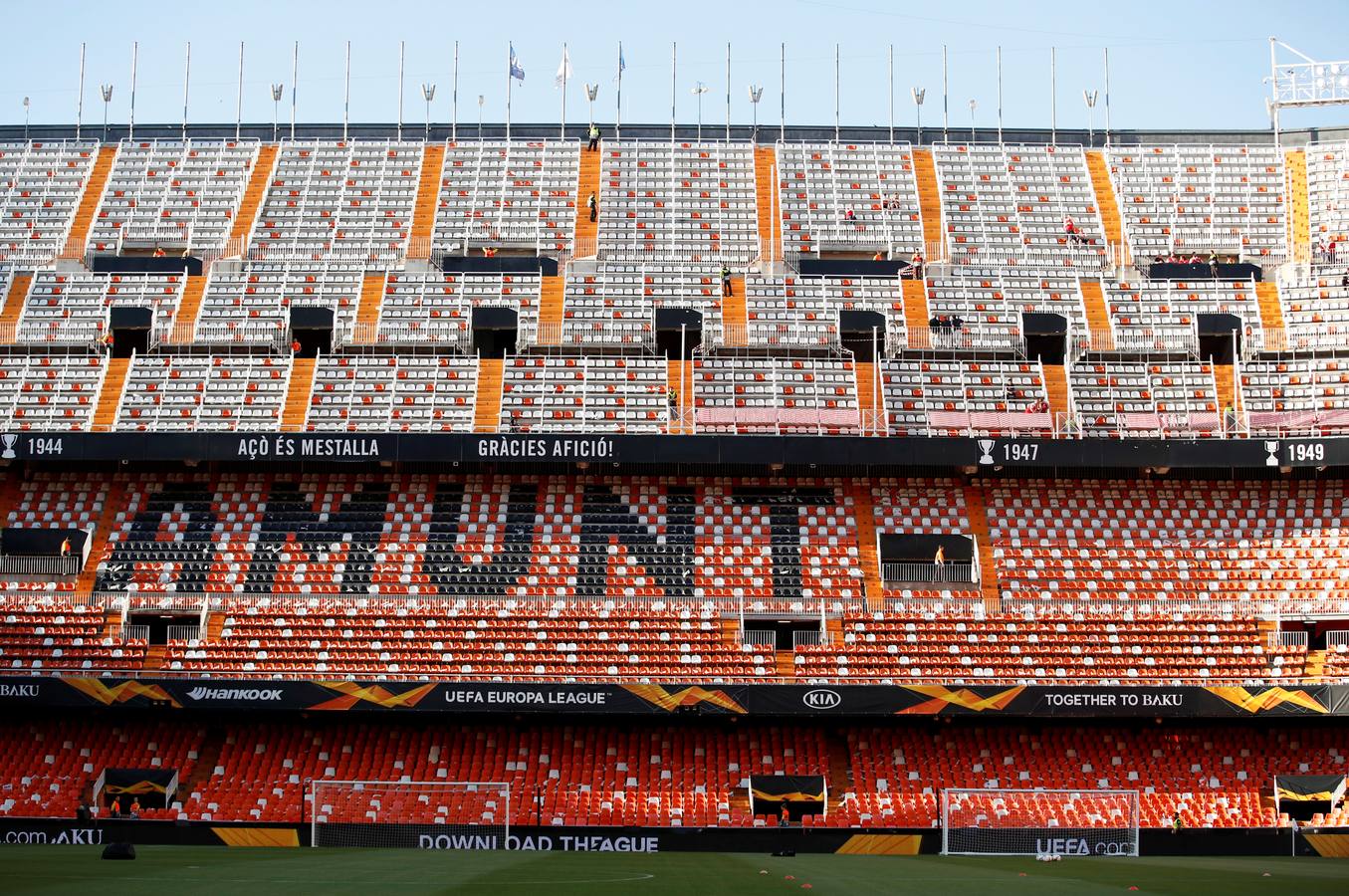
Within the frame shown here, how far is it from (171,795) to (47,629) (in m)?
6.19

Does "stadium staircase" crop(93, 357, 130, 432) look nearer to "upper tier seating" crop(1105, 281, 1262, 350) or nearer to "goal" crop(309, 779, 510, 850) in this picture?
"goal" crop(309, 779, 510, 850)

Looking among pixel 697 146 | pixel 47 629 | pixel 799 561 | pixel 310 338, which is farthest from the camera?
pixel 697 146

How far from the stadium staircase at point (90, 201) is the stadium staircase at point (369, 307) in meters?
11.9

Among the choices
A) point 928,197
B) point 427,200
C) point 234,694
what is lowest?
point 234,694

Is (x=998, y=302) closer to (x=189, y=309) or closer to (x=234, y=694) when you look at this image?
(x=189, y=309)

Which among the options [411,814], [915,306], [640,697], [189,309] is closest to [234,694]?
[411,814]

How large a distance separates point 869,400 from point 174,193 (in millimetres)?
28931

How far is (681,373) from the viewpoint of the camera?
145ft

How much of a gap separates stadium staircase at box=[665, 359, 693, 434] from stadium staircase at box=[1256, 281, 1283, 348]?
60.8 ft

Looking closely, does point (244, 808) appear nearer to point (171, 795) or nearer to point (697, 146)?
point (171, 795)

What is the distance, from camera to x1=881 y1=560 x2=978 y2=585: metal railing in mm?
39312

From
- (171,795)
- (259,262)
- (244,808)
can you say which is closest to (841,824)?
(244,808)

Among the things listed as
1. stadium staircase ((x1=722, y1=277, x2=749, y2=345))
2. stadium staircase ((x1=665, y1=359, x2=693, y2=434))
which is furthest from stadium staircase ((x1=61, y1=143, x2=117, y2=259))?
stadium staircase ((x1=722, y1=277, x2=749, y2=345))

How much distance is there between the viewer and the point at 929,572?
39.5 m
